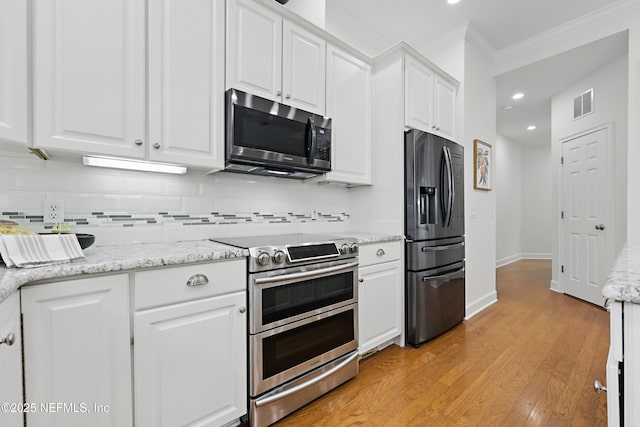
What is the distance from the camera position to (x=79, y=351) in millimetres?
1024

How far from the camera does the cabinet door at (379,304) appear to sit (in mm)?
2068

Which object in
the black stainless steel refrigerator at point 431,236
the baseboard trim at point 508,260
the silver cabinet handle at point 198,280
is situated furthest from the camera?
the baseboard trim at point 508,260

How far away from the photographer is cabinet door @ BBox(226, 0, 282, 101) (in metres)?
1.68

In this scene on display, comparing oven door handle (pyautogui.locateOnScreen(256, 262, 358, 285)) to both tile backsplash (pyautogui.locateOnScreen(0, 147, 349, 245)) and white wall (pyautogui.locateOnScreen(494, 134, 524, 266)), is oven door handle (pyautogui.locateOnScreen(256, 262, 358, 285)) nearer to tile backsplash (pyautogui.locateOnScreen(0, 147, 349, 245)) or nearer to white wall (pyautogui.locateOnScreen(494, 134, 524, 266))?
tile backsplash (pyautogui.locateOnScreen(0, 147, 349, 245))

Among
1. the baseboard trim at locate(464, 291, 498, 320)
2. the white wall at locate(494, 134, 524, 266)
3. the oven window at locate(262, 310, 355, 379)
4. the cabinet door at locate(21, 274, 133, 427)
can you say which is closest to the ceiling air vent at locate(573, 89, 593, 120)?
the white wall at locate(494, 134, 524, 266)

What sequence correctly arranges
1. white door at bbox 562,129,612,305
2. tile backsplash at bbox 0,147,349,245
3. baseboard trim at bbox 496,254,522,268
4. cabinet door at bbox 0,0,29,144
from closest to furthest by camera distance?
cabinet door at bbox 0,0,29,144, tile backsplash at bbox 0,147,349,245, white door at bbox 562,129,612,305, baseboard trim at bbox 496,254,522,268

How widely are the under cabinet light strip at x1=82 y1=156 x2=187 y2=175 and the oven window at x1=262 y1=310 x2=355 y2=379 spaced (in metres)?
1.11

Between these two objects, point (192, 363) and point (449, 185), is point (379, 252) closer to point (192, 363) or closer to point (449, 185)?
point (449, 185)

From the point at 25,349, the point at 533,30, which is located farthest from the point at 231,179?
the point at 533,30

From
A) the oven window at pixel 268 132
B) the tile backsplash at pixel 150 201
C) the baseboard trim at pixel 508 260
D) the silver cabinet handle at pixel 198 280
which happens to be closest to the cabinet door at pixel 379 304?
the tile backsplash at pixel 150 201

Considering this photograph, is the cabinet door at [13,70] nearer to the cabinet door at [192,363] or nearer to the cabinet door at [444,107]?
the cabinet door at [192,363]

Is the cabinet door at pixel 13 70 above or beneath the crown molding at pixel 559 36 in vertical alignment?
beneath

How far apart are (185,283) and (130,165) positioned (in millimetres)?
790

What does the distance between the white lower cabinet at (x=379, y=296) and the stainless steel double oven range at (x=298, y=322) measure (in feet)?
0.51
